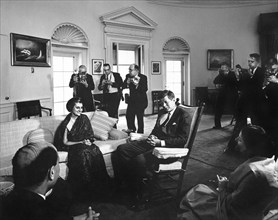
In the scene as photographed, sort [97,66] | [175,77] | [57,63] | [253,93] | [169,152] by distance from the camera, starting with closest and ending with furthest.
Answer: [169,152] < [253,93] < [57,63] < [97,66] < [175,77]

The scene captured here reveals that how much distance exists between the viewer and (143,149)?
10.6ft

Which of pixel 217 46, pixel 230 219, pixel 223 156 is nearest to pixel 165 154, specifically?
pixel 230 219

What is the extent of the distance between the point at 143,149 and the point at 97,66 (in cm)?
538

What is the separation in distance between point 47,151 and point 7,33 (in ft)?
18.0

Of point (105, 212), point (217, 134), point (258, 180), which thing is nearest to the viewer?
point (258, 180)

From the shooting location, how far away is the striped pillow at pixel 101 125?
401 centimetres

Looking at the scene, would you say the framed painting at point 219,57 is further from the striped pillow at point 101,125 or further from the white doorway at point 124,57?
the striped pillow at point 101,125

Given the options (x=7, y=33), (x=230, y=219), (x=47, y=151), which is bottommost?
(x=230, y=219)

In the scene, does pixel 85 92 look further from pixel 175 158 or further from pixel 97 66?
pixel 175 158

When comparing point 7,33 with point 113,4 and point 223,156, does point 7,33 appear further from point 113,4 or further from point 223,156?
point 223,156

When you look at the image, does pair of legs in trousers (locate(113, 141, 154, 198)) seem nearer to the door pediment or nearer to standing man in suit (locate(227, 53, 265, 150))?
standing man in suit (locate(227, 53, 265, 150))

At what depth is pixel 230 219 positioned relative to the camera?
1.82 metres

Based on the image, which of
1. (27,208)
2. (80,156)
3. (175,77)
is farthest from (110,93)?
(27,208)

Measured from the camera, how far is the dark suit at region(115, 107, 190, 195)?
2990 millimetres
